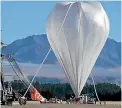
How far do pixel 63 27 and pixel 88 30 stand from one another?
12.5 ft

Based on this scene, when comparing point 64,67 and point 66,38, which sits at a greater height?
point 66,38

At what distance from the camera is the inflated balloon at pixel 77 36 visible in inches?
2734

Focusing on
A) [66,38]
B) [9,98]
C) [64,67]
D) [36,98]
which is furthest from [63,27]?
[36,98]

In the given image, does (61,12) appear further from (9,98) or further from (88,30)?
(9,98)

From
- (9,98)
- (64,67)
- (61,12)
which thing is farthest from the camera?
(61,12)

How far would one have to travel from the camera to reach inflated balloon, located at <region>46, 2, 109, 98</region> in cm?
6944

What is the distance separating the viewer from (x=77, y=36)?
71.4 meters

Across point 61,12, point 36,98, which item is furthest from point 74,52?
point 36,98

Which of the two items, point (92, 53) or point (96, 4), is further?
point (96, 4)

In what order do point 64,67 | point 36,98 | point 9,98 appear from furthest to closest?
point 36,98 → point 64,67 → point 9,98

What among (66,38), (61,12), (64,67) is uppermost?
(61,12)

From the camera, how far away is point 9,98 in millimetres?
55438

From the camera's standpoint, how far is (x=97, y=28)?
71938 millimetres

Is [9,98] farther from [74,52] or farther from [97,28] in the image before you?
[97,28]
